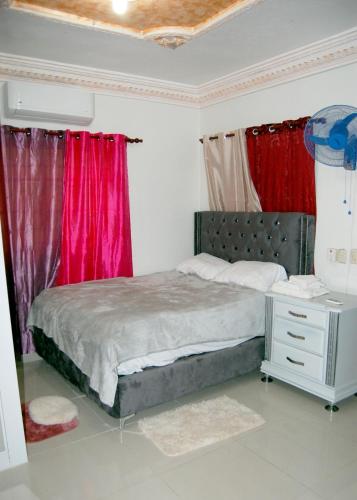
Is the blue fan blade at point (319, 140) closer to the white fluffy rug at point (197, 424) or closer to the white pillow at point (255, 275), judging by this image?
the white pillow at point (255, 275)

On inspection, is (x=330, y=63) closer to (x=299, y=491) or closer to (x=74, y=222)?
(x=74, y=222)

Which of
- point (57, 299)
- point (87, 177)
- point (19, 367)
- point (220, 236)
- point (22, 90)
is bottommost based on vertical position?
point (19, 367)

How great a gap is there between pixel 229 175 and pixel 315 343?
6.72ft

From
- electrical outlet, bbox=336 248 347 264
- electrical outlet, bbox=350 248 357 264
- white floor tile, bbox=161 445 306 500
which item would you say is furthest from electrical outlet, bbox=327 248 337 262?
white floor tile, bbox=161 445 306 500

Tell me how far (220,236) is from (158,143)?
122 centimetres

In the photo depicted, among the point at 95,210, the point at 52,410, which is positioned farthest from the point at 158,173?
the point at 52,410

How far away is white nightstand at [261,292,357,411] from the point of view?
8.98 feet

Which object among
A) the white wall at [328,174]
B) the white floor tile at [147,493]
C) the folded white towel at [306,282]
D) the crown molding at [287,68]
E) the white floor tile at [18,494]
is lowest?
the white floor tile at [147,493]

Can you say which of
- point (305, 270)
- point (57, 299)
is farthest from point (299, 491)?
point (57, 299)

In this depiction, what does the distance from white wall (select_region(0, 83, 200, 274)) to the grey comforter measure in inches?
34.3

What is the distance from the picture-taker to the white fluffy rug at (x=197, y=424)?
237 cm

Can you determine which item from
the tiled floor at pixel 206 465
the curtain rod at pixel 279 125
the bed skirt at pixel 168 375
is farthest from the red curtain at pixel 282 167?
the tiled floor at pixel 206 465

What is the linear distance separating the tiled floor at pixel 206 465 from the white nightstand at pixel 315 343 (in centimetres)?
18

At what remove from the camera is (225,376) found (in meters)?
2.99
